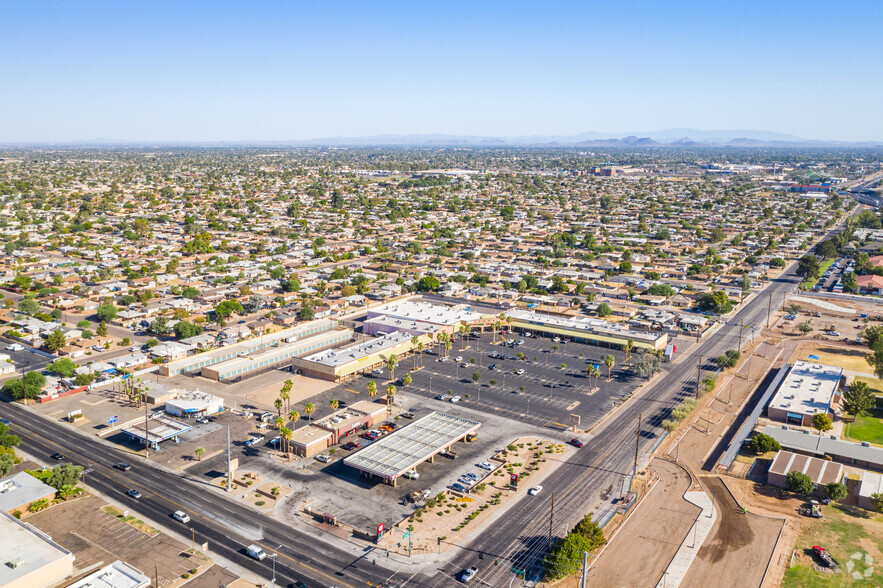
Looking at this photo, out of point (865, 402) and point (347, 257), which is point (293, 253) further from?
point (865, 402)

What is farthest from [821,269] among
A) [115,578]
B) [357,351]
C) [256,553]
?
[115,578]

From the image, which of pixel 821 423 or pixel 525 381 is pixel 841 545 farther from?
pixel 525 381

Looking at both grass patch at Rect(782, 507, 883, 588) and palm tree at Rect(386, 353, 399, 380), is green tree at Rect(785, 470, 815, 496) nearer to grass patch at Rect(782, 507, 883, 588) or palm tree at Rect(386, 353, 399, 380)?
grass patch at Rect(782, 507, 883, 588)

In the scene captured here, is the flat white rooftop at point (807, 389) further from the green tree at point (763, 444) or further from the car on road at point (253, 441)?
the car on road at point (253, 441)

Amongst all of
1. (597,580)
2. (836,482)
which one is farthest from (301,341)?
(836,482)

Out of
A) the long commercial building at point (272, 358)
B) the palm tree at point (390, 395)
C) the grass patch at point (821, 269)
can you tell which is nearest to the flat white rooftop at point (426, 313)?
the long commercial building at point (272, 358)

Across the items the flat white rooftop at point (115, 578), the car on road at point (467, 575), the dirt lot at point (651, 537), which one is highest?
the flat white rooftop at point (115, 578)
